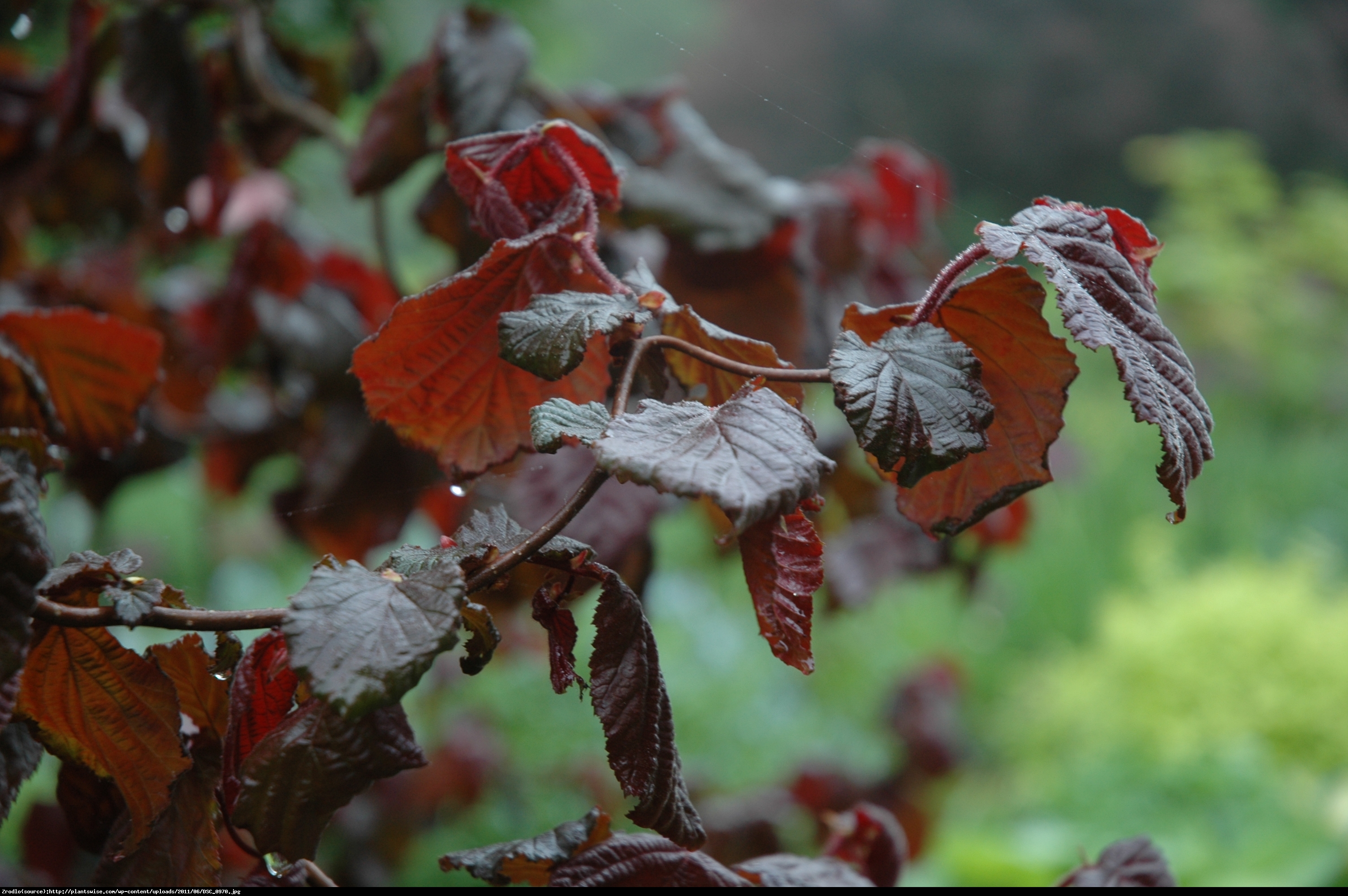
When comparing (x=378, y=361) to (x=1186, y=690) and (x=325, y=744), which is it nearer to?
(x=325, y=744)

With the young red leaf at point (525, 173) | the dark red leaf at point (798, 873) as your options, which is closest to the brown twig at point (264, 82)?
the young red leaf at point (525, 173)

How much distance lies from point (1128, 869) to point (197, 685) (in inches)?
19.1

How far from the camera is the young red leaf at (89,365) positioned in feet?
1.95

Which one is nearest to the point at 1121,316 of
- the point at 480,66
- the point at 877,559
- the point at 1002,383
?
the point at 1002,383

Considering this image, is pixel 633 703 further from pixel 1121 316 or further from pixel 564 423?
pixel 1121 316

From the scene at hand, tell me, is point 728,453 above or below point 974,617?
above

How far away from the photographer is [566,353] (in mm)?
347

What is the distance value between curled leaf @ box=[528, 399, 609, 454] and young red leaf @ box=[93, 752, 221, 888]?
0.21 m

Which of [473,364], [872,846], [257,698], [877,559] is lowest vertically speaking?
[877,559]

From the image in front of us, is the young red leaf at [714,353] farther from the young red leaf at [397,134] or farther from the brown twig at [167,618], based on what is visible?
the young red leaf at [397,134]

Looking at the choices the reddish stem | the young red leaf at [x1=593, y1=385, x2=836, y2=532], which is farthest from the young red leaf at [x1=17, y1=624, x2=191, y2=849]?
the reddish stem

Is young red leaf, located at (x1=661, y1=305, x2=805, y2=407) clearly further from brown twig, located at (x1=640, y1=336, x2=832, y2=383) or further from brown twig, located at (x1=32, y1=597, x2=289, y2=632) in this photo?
brown twig, located at (x1=32, y1=597, x2=289, y2=632)

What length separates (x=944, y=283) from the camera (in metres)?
0.37

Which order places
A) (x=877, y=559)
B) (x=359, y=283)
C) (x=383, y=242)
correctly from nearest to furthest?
(x=383, y=242)
(x=359, y=283)
(x=877, y=559)
